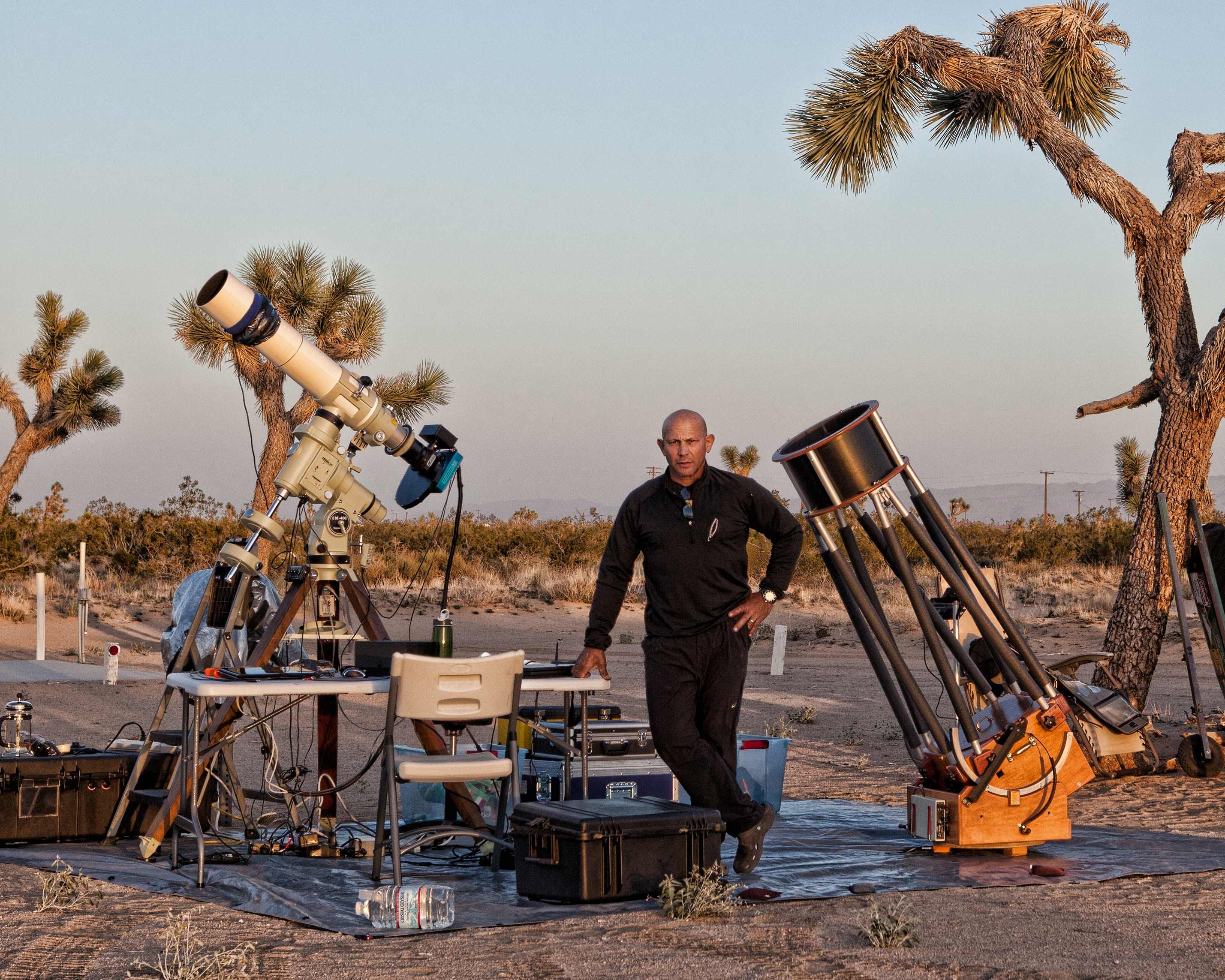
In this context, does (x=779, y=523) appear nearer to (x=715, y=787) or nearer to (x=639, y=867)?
(x=715, y=787)

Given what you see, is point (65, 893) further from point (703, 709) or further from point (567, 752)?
point (703, 709)

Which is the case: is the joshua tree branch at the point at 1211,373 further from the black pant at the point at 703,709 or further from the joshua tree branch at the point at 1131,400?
the black pant at the point at 703,709

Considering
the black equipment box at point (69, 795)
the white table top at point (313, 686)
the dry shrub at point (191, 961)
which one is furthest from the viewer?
the black equipment box at point (69, 795)

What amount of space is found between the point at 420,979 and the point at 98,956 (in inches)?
41.4

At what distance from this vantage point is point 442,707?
16.9 ft

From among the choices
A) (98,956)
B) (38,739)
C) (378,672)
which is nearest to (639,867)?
(378,672)

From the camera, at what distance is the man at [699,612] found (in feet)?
17.9

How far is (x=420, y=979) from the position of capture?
13.0 feet

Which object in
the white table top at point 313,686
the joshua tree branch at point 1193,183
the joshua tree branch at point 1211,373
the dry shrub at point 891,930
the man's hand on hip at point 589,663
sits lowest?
the dry shrub at point 891,930

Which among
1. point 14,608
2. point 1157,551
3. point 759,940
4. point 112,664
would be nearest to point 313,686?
point 759,940

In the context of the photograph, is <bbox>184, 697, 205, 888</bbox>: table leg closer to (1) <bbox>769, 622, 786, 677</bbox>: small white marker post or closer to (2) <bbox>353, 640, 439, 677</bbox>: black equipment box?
(2) <bbox>353, 640, 439, 677</bbox>: black equipment box

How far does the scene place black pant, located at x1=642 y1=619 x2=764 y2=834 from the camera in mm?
5453

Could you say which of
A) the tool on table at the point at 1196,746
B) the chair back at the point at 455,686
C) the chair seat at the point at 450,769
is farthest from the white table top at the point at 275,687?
the tool on table at the point at 1196,746

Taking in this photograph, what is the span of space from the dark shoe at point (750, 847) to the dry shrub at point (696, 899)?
522 millimetres
